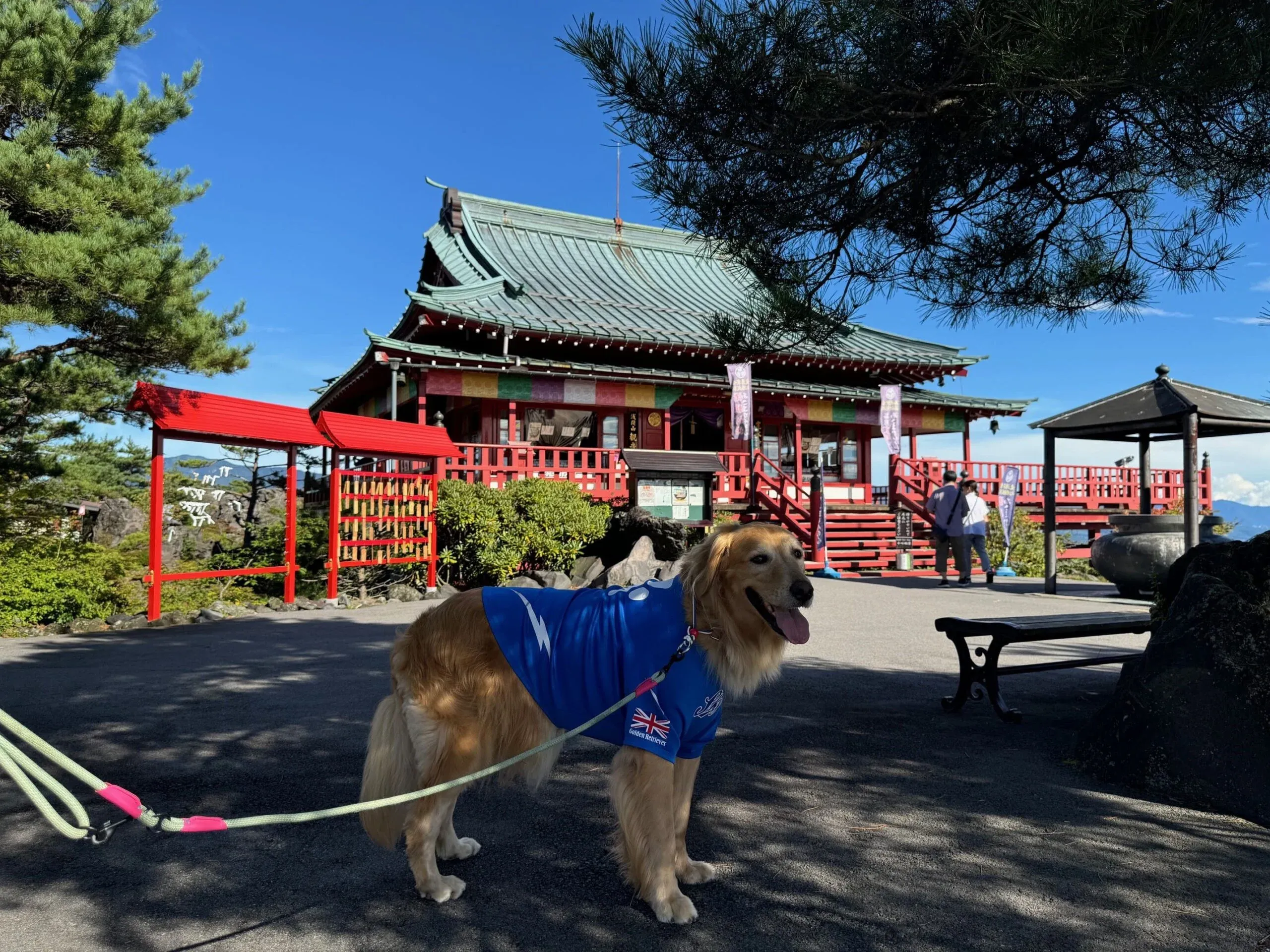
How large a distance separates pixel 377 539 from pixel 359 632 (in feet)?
9.92

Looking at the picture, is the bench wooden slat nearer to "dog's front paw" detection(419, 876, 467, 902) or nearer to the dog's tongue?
the dog's tongue

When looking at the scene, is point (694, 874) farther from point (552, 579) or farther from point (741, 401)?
point (741, 401)

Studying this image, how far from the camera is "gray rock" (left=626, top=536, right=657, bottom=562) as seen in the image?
12.5 meters

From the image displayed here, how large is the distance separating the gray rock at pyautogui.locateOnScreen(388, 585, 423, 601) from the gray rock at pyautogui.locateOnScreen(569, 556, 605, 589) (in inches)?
89.8

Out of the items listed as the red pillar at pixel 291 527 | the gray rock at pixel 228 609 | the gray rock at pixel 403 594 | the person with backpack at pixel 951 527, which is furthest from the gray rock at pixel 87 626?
the person with backpack at pixel 951 527

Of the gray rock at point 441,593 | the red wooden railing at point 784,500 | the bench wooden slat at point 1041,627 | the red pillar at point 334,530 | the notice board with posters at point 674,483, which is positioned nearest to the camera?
the bench wooden slat at point 1041,627

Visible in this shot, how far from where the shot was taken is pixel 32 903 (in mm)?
2621

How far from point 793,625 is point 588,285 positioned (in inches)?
764

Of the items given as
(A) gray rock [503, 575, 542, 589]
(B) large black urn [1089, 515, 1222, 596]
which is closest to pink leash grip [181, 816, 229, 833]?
(A) gray rock [503, 575, 542, 589]

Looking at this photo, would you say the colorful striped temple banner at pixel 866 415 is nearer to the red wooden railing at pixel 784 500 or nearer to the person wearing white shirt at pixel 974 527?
the red wooden railing at pixel 784 500

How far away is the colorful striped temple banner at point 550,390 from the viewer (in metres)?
16.7

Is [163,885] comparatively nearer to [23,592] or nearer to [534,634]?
[534,634]

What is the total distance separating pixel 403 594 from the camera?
1151 cm

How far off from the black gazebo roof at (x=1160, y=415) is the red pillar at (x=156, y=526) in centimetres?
1217
